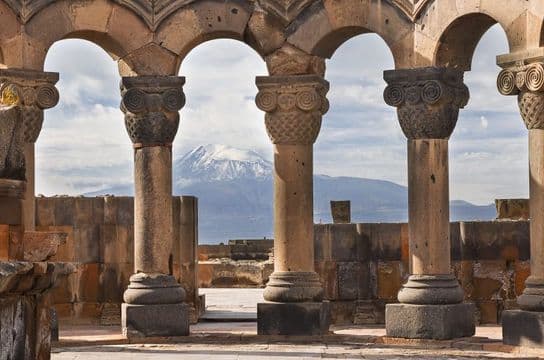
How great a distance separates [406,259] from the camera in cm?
1891

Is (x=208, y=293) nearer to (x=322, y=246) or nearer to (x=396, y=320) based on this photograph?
(x=322, y=246)

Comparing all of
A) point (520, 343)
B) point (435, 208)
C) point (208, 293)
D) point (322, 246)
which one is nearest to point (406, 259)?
point (322, 246)

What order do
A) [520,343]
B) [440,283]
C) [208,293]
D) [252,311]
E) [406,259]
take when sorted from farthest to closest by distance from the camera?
A: [208,293], [252,311], [406,259], [440,283], [520,343]

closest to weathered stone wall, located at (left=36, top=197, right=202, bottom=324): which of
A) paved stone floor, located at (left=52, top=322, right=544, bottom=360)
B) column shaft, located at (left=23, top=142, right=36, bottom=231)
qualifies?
paved stone floor, located at (left=52, top=322, right=544, bottom=360)

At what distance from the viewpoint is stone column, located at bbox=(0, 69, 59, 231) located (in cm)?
1664

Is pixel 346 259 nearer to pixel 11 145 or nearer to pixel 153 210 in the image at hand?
pixel 153 210

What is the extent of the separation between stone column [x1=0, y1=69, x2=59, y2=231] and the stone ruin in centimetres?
2

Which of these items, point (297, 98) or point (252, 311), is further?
point (252, 311)

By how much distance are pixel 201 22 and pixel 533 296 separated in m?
5.32

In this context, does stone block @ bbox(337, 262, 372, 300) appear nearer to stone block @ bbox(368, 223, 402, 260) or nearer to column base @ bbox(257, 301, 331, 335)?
stone block @ bbox(368, 223, 402, 260)

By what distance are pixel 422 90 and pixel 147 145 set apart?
3473 millimetres

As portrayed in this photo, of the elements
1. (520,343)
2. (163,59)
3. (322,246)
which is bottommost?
(520,343)

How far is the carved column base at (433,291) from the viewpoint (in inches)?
639

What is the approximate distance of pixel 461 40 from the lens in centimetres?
1658
